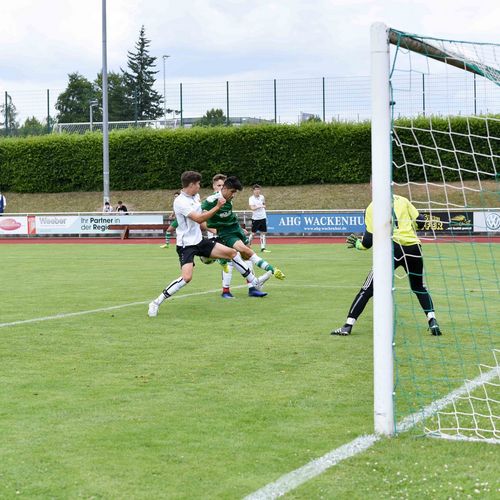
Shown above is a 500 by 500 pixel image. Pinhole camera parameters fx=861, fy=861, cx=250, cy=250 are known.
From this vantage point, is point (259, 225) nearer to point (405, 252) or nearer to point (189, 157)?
point (405, 252)

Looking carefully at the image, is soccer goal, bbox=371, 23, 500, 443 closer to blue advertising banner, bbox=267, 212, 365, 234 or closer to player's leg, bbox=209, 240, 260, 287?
player's leg, bbox=209, 240, 260, 287

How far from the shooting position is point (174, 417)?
5.80 meters

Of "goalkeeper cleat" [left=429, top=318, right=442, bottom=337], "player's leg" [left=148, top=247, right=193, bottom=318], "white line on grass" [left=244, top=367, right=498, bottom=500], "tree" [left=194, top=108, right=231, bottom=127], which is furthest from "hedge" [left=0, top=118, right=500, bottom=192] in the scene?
"white line on grass" [left=244, top=367, right=498, bottom=500]

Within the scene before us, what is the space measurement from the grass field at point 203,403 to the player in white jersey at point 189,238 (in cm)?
39

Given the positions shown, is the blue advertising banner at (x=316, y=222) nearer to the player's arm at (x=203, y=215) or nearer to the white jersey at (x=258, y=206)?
the white jersey at (x=258, y=206)

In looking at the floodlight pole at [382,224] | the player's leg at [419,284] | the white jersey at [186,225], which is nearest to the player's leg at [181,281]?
the white jersey at [186,225]

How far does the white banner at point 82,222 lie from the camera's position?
115ft

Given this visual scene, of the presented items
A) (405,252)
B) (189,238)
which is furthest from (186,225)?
(405,252)

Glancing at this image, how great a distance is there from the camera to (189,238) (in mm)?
11586

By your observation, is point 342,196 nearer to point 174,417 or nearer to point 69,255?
point 69,255

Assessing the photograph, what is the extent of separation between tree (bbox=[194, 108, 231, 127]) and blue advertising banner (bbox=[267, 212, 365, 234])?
14046 mm

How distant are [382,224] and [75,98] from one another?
98697 mm

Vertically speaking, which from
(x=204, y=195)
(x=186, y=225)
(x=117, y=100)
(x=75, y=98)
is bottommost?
(x=186, y=225)

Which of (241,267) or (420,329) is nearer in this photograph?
(420,329)
